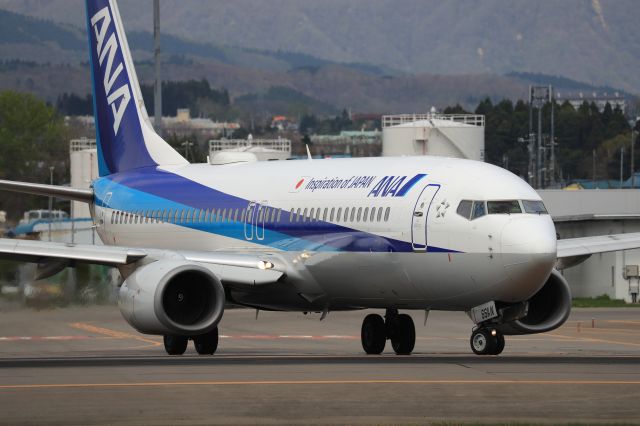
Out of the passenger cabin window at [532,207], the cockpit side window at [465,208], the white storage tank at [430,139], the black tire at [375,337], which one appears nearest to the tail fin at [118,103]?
the black tire at [375,337]

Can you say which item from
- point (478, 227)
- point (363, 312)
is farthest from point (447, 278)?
point (363, 312)

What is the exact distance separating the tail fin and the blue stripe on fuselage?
65 cm

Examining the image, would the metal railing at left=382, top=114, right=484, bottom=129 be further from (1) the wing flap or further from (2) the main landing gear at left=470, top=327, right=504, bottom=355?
(2) the main landing gear at left=470, top=327, right=504, bottom=355

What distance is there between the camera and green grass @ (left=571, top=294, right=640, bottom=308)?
202 ft

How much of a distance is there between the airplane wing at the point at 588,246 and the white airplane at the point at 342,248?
0.04m

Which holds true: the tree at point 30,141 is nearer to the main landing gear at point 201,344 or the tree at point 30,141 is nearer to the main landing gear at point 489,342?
the main landing gear at point 201,344

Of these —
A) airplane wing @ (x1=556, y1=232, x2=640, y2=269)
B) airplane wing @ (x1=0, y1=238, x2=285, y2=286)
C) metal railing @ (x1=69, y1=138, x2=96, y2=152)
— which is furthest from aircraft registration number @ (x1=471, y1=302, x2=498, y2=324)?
metal railing @ (x1=69, y1=138, x2=96, y2=152)

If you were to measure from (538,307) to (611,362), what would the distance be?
388 cm

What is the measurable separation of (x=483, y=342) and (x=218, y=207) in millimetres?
8446

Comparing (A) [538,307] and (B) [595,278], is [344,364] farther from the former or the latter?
(B) [595,278]

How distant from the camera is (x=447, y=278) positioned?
2834 cm

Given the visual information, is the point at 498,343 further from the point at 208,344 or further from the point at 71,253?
the point at 71,253

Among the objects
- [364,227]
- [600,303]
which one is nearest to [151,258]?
[364,227]

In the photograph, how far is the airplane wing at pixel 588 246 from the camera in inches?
1233
